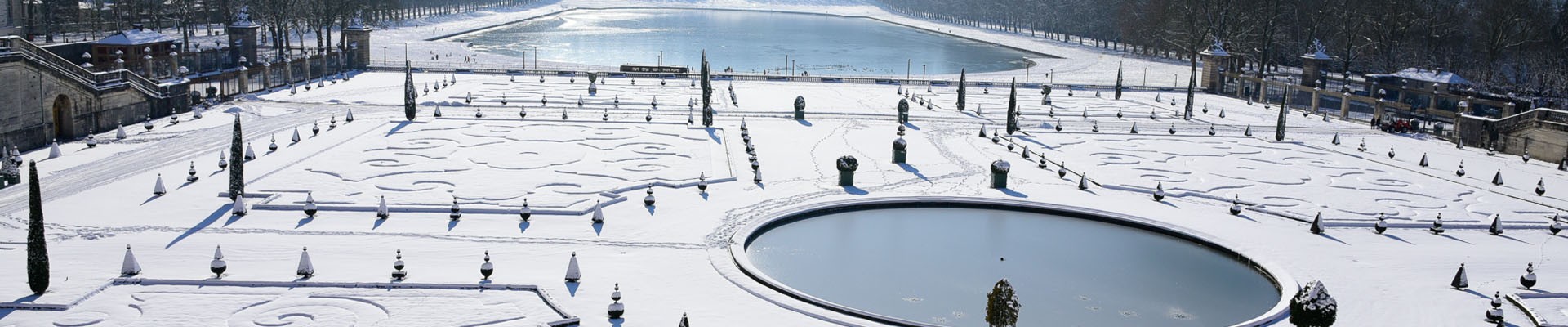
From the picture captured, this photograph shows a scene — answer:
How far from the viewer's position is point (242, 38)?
251 ft

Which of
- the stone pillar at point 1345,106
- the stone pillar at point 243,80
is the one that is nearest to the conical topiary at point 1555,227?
the stone pillar at point 1345,106

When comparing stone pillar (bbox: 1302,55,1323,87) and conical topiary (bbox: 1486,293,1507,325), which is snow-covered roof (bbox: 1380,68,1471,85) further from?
conical topiary (bbox: 1486,293,1507,325)

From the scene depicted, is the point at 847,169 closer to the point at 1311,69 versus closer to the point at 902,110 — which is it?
the point at 902,110

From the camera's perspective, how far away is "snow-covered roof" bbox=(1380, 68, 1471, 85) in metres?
68.0

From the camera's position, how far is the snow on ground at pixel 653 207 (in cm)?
2417

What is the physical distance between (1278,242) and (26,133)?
4257 cm

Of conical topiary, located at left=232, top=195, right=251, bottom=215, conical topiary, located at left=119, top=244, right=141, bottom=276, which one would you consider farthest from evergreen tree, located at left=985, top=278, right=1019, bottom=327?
conical topiary, located at left=232, top=195, right=251, bottom=215

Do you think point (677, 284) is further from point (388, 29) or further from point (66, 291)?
point (388, 29)

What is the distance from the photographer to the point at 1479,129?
53.4m

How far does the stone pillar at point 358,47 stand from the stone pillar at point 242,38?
5916 mm

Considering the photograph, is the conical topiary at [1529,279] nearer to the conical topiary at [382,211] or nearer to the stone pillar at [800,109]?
the conical topiary at [382,211]

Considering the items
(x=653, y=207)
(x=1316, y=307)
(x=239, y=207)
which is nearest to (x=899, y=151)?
(x=653, y=207)

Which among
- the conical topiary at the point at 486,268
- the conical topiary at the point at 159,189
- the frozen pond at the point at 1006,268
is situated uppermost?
the conical topiary at the point at 159,189

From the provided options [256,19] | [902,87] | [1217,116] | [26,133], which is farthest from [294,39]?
[1217,116]
